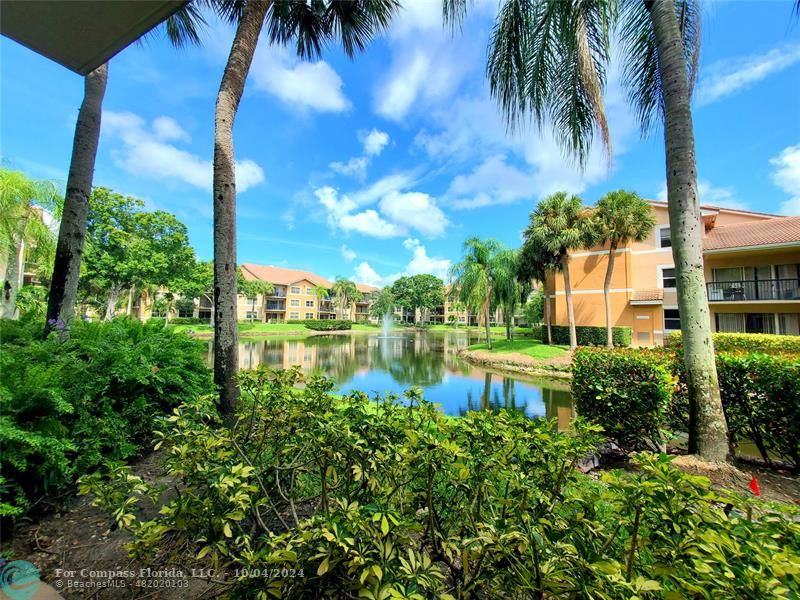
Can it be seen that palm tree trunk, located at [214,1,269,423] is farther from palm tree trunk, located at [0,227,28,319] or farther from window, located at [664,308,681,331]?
window, located at [664,308,681,331]

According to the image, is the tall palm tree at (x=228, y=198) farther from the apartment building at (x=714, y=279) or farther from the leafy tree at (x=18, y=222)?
the apartment building at (x=714, y=279)

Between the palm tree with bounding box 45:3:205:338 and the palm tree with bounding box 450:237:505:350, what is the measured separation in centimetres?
1900

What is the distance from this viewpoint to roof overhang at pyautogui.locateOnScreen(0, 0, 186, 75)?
1968 millimetres

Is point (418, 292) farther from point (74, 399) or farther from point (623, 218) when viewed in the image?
point (74, 399)

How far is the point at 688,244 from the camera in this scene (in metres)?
3.71

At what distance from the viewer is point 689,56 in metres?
4.95

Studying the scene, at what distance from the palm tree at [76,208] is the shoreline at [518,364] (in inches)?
577

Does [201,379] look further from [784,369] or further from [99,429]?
[784,369]

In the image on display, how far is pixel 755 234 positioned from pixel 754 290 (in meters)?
3.14

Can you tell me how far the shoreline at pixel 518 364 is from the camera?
13.9 m

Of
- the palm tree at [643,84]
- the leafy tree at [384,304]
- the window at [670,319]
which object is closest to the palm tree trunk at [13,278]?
the palm tree at [643,84]

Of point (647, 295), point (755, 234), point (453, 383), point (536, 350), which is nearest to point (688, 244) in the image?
point (453, 383)

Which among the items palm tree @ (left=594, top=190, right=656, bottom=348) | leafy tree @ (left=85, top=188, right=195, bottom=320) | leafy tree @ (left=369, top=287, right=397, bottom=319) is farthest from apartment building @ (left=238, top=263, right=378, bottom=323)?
palm tree @ (left=594, top=190, right=656, bottom=348)

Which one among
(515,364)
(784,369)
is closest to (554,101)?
(784,369)
